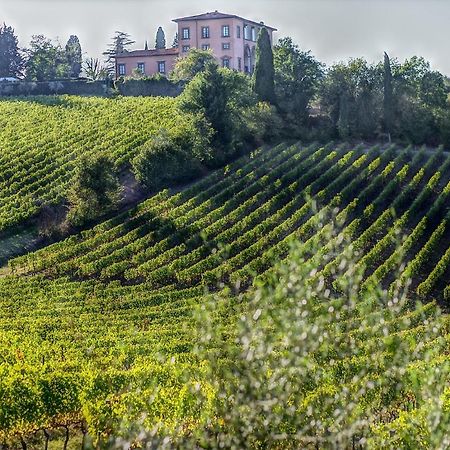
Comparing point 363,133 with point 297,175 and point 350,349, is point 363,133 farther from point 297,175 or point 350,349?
point 350,349

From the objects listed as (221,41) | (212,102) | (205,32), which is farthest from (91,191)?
(205,32)

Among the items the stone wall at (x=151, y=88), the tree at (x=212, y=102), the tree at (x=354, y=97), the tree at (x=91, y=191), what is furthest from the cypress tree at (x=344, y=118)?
the stone wall at (x=151, y=88)

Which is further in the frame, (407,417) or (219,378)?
(407,417)

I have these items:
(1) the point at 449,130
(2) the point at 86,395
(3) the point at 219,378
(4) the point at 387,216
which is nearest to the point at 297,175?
(4) the point at 387,216

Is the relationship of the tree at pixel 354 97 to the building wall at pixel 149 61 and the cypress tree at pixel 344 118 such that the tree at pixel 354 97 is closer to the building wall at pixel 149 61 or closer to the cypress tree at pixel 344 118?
the cypress tree at pixel 344 118

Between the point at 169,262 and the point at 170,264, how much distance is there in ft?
2.80

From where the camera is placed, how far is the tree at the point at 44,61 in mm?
80562

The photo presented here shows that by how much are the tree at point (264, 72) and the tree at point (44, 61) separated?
33.6 metres

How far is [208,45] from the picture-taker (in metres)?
76.8

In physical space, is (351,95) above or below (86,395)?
above

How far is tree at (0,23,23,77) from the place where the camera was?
89.9m

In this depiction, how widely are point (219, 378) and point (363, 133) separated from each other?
1772 inches

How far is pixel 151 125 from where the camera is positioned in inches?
2008

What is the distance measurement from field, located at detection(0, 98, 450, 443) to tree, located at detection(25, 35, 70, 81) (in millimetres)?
28625
